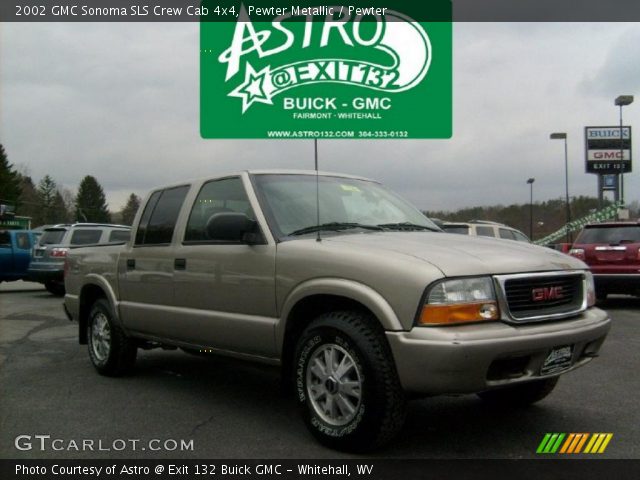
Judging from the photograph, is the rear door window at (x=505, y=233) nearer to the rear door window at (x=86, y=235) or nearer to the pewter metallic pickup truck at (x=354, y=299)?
the rear door window at (x=86, y=235)

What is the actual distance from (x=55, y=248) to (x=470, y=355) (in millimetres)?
14035

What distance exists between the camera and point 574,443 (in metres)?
4.06

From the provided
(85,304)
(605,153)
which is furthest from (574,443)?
(605,153)

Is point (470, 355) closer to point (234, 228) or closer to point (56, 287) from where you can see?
point (234, 228)

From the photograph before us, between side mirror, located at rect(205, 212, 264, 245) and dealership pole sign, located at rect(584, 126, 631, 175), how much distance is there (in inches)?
1750

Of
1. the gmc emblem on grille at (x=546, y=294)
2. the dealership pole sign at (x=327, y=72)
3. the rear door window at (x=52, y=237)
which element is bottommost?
the gmc emblem on grille at (x=546, y=294)

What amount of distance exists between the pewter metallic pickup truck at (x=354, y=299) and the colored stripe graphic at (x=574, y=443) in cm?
53

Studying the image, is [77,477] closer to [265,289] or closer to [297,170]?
[265,289]

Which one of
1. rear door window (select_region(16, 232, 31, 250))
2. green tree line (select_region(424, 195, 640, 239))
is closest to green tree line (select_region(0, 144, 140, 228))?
green tree line (select_region(424, 195, 640, 239))

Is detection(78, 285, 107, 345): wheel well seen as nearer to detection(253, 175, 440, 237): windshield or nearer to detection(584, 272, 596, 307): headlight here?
detection(253, 175, 440, 237): windshield

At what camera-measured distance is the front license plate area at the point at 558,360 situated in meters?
3.76

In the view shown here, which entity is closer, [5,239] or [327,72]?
[327,72]

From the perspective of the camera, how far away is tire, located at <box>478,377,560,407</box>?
15.5ft

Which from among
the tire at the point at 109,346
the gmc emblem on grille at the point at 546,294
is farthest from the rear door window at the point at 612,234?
the tire at the point at 109,346
